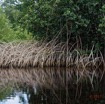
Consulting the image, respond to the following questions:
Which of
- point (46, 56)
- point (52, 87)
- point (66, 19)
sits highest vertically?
point (66, 19)

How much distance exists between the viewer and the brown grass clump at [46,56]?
17.0 meters

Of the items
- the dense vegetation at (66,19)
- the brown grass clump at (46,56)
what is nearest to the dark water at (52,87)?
the brown grass clump at (46,56)

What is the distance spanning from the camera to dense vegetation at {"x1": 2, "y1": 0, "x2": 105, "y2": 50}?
15883 millimetres

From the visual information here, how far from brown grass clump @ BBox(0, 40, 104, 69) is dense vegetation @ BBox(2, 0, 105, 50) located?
0.57 metres

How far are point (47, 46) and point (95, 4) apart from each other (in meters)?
3.63

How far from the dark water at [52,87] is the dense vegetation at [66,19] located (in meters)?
2.28

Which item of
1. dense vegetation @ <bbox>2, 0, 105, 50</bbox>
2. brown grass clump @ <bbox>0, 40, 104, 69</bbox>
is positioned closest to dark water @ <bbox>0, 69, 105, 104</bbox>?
brown grass clump @ <bbox>0, 40, 104, 69</bbox>

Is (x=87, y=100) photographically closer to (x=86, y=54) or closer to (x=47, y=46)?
(x=86, y=54)

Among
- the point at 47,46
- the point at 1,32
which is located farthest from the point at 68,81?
the point at 1,32

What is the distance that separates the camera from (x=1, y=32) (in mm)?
23594

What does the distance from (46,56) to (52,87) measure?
6211 millimetres

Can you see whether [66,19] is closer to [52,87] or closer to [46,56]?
[46,56]

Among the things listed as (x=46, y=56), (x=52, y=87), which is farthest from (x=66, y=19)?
(x=52, y=87)

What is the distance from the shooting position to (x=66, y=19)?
1630cm
